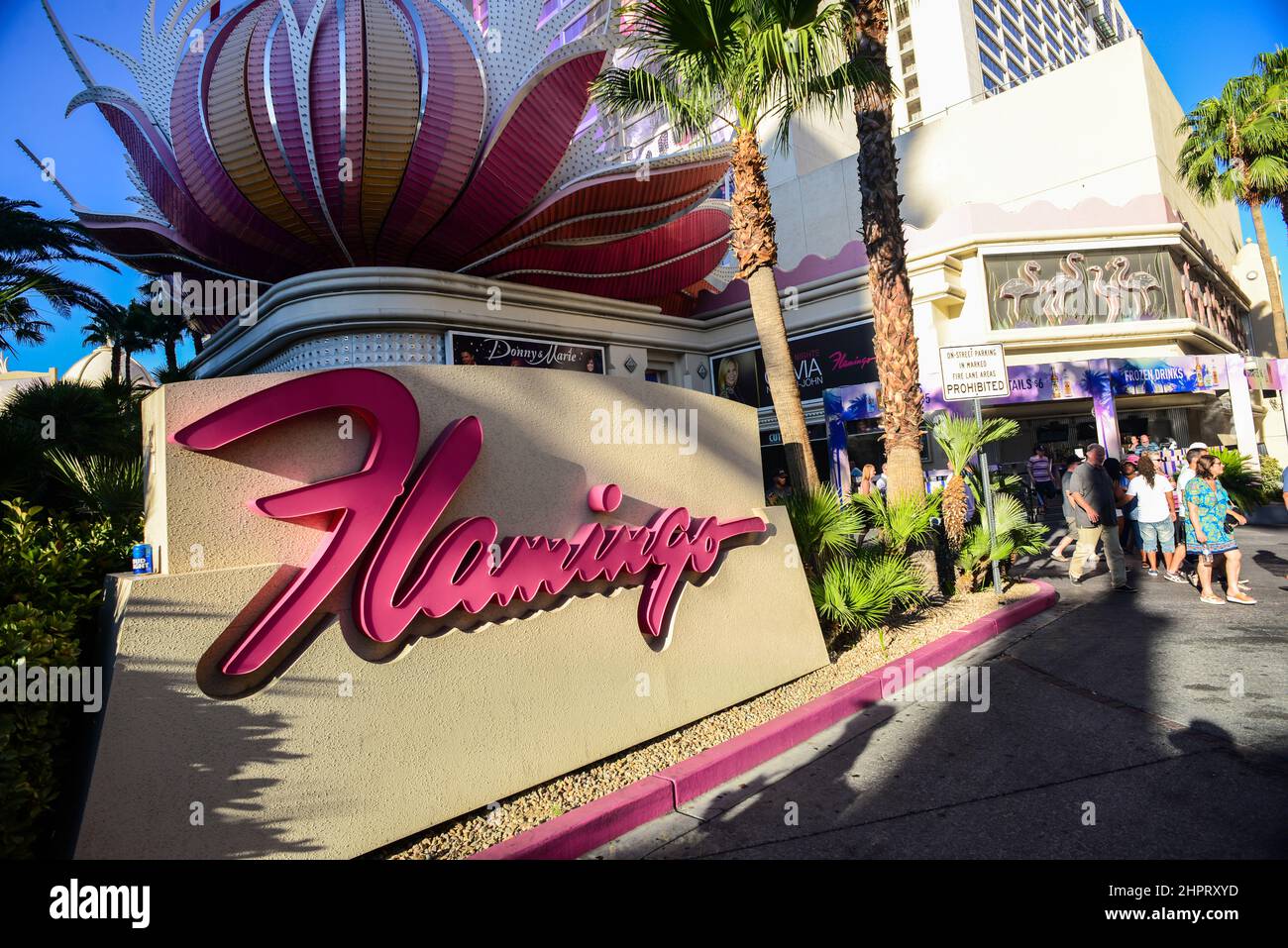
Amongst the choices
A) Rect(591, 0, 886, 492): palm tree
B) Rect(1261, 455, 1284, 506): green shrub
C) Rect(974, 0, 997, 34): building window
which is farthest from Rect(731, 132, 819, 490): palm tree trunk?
Rect(974, 0, 997, 34): building window

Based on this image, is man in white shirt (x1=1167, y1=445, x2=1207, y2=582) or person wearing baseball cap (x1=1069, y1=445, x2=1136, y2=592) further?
person wearing baseball cap (x1=1069, y1=445, x2=1136, y2=592)

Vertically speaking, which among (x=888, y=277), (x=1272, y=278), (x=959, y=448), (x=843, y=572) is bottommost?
(x=843, y=572)

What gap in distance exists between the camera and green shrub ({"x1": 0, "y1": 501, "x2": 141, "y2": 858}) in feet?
9.39

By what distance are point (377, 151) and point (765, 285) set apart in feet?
27.7

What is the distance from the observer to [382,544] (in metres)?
3.95

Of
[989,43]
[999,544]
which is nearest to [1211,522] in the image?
[999,544]

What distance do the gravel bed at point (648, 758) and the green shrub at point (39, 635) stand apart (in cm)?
152

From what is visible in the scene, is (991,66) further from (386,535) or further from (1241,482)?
(386,535)

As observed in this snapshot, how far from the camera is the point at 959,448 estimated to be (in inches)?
350

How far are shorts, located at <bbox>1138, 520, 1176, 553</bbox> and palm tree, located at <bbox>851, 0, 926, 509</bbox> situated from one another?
3.86 meters

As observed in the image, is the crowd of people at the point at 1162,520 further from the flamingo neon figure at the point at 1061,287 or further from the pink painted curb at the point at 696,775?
the flamingo neon figure at the point at 1061,287

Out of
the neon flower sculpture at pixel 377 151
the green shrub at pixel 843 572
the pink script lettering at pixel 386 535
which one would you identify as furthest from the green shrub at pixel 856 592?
the neon flower sculpture at pixel 377 151

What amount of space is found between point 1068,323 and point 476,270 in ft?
51.9

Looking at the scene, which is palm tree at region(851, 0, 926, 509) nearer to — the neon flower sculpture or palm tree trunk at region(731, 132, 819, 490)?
palm tree trunk at region(731, 132, 819, 490)
